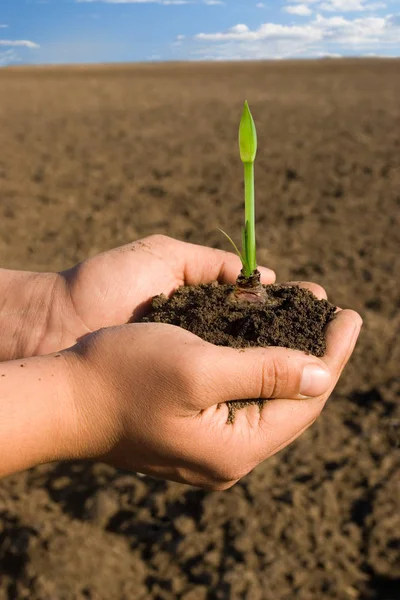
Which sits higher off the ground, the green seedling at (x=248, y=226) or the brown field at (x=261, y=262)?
the green seedling at (x=248, y=226)

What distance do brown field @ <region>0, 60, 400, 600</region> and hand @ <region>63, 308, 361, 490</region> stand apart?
0.77m

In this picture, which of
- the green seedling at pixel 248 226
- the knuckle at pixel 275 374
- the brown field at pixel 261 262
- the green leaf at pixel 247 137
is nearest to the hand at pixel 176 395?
the knuckle at pixel 275 374

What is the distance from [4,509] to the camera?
210 centimetres

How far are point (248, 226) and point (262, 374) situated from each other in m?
0.37

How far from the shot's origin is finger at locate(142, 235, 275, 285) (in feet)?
5.52

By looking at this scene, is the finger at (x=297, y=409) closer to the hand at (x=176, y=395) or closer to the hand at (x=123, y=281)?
the hand at (x=176, y=395)

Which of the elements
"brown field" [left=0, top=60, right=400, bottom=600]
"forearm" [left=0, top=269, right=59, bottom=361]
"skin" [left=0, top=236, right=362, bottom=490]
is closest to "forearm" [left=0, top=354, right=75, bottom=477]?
"skin" [left=0, top=236, right=362, bottom=490]

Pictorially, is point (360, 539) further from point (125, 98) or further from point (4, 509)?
point (125, 98)

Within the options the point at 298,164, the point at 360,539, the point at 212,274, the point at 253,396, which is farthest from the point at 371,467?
the point at 298,164

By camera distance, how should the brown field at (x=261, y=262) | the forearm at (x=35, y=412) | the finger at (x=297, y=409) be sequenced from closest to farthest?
the forearm at (x=35, y=412)
the finger at (x=297, y=409)
the brown field at (x=261, y=262)

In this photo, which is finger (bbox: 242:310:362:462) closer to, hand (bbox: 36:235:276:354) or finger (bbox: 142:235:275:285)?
hand (bbox: 36:235:276:354)

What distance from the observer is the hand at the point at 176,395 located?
3.68ft

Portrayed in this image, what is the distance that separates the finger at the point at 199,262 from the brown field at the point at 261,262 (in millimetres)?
842

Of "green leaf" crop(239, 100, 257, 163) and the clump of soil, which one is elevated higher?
"green leaf" crop(239, 100, 257, 163)
